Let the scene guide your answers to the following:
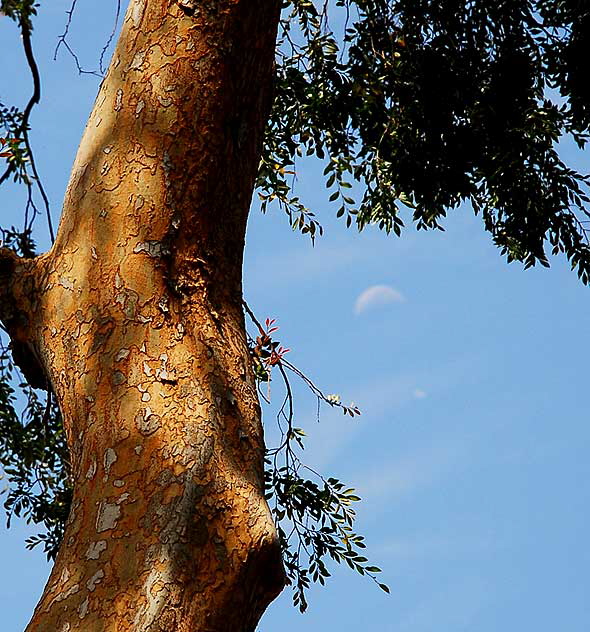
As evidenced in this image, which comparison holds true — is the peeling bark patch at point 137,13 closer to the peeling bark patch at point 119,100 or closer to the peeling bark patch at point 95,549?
the peeling bark patch at point 119,100

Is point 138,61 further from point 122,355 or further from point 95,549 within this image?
point 95,549

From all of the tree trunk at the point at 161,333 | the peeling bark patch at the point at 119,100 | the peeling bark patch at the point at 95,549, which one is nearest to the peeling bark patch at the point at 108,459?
the tree trunk at the point at 161,333

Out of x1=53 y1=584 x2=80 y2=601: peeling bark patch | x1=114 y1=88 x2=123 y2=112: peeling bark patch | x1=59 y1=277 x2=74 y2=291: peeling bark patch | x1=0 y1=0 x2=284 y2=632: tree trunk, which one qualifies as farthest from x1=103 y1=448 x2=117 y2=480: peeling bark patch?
x1=114 y1=88 x2=123 y2=112: peeling bark patch

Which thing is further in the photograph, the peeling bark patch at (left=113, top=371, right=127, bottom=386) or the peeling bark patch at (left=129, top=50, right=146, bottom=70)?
the peeling bark patch at (left=129, top=50, right=146, bottom=70)

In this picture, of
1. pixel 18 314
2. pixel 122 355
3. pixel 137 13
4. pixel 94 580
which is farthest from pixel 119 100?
pixel 94 580

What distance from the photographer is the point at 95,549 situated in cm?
238

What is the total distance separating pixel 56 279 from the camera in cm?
290

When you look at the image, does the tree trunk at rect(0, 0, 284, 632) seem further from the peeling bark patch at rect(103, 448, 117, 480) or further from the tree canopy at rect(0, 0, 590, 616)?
the tree canopy at rect(0, 0, 590, 616)

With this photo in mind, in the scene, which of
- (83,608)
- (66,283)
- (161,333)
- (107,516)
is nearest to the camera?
(83,608)

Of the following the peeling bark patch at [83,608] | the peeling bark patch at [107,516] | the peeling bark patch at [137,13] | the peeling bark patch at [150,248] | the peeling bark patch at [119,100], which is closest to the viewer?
the peeling bark patch at [83,608]

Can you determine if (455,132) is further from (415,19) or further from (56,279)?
(56,279)

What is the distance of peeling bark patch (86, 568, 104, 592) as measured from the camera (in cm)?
233

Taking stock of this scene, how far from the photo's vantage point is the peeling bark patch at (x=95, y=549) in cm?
237

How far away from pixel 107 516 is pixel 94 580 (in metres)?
0.16
